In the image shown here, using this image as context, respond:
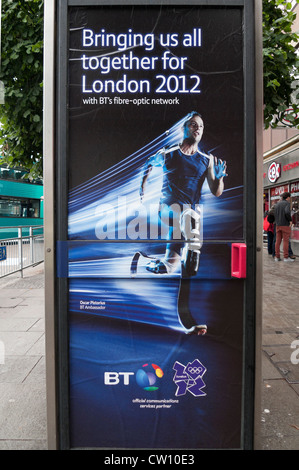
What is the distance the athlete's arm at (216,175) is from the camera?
224 centimetres

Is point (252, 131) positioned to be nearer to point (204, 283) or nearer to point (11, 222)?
point (204, 283)

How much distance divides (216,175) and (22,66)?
9.79 feet

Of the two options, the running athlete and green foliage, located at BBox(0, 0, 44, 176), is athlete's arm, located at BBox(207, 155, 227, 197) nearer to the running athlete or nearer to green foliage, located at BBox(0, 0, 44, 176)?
the running athlete

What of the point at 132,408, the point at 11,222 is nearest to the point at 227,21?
the point at 132,408

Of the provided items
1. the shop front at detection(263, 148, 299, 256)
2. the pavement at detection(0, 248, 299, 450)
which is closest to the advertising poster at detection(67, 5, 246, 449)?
the pavement at detection(0, 248, 299, 450)

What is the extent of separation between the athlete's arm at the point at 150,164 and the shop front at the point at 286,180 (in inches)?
476

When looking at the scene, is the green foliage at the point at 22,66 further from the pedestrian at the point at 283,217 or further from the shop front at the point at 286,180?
the shop front at the point at 286,180

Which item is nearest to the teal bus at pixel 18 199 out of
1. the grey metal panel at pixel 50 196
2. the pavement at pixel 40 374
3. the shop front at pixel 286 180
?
the pavement at pixel 40 374

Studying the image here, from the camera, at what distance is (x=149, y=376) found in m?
2.27

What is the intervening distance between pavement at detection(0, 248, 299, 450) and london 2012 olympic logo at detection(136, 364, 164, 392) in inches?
30.3

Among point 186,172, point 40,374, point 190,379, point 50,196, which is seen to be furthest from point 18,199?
point 190,379

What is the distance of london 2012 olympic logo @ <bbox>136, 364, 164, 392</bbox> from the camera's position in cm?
227

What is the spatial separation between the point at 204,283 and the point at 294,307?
4.80 metres
